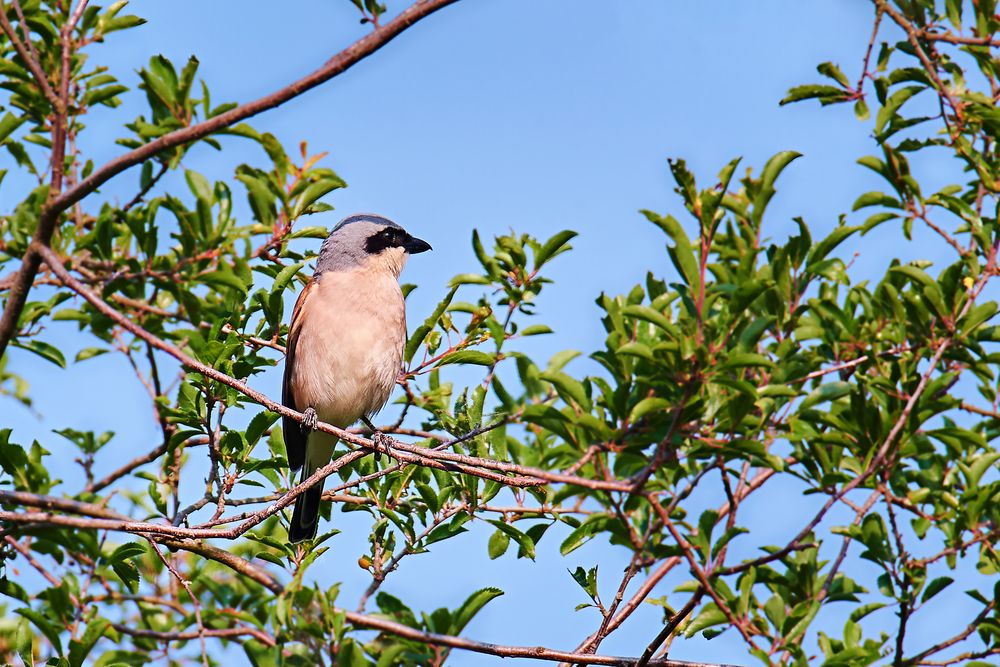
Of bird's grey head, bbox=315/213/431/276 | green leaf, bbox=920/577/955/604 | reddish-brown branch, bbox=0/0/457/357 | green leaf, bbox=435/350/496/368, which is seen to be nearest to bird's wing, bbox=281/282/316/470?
bird's grey head, bbox=315/213/431/276

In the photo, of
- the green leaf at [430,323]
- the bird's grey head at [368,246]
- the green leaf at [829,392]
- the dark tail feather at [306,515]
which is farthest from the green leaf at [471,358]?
the bird's grey head at [368,246]

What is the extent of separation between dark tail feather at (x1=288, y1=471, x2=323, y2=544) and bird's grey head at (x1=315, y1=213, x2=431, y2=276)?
177 centimetres

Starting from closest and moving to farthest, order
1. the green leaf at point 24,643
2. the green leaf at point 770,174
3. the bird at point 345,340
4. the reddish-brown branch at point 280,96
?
the reddish-brown branch at point 280,96 < the green leaf at point 770,174 < the green leaf at point 24,643 < the bird at point 345,340

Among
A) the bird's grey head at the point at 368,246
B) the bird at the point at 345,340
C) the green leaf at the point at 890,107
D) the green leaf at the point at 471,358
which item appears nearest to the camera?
the green leaf at the point at 471,358

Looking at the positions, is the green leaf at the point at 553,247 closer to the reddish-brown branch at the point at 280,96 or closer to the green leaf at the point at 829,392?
the green leaf at the point at 829,392

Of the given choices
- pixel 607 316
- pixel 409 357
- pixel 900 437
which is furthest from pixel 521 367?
pixel 900 437

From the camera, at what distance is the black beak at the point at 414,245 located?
7.16m

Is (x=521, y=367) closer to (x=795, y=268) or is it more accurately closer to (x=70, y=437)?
(x=795, y=268)

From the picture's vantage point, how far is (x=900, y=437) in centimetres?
433

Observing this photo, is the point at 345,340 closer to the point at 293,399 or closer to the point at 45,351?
the point at 293,399

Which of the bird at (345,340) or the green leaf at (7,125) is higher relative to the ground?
the green leaf at (7,125)

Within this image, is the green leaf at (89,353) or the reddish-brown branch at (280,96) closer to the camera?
the reddish-brown branch at (280,96)

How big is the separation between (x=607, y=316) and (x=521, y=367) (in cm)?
104

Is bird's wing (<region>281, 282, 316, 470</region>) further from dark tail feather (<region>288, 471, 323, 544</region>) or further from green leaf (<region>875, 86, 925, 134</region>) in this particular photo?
green leaf (<region>875, 86, 925, 134</region>)
